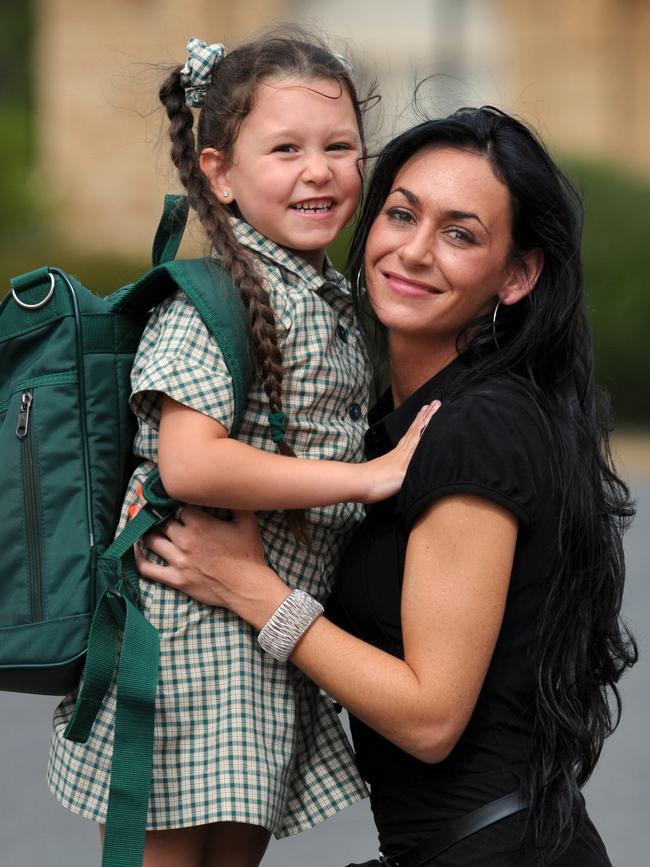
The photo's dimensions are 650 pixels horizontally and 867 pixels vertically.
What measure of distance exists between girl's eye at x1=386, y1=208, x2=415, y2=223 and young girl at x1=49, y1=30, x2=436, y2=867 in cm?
15

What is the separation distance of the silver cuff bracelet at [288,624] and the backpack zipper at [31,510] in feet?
1.29

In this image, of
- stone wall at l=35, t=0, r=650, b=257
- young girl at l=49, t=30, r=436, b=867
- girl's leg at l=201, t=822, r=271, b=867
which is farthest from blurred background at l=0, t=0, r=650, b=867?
girl's leg at l=201, t=822, r=271, b=867

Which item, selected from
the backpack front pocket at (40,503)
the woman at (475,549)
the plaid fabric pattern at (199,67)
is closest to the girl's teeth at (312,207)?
the woman at (475,549)

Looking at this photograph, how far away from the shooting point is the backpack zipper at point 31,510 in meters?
2.43

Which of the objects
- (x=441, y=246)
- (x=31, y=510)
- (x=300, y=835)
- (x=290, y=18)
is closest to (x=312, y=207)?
(x=441, y=246)

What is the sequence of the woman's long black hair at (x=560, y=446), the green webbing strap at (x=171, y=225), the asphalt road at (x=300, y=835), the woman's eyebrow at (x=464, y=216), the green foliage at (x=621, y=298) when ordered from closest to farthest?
the woman's long black hair at (x=560, y=446), the woman's eyebrow at (x=464, y=216), the green webbing strap at (x=171, y=225), the asphalt road at (x=300, y=835), the green foliage at (x=621, y=298)

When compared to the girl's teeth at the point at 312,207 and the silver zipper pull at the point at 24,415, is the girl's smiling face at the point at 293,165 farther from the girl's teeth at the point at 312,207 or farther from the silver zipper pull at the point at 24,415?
the silver zipper pull at the point at 24,415

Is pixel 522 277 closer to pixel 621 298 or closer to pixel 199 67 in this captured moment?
pixel 199 67

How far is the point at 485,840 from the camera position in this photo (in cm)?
231

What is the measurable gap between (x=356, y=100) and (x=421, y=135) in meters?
0.30

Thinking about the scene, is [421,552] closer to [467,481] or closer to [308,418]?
[467,481]

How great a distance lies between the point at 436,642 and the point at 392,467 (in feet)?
1.04

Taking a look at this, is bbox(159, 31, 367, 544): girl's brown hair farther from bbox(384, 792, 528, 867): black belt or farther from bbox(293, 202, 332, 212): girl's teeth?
bbox(384, 792, 528, 867): black belt

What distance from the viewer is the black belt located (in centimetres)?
231
